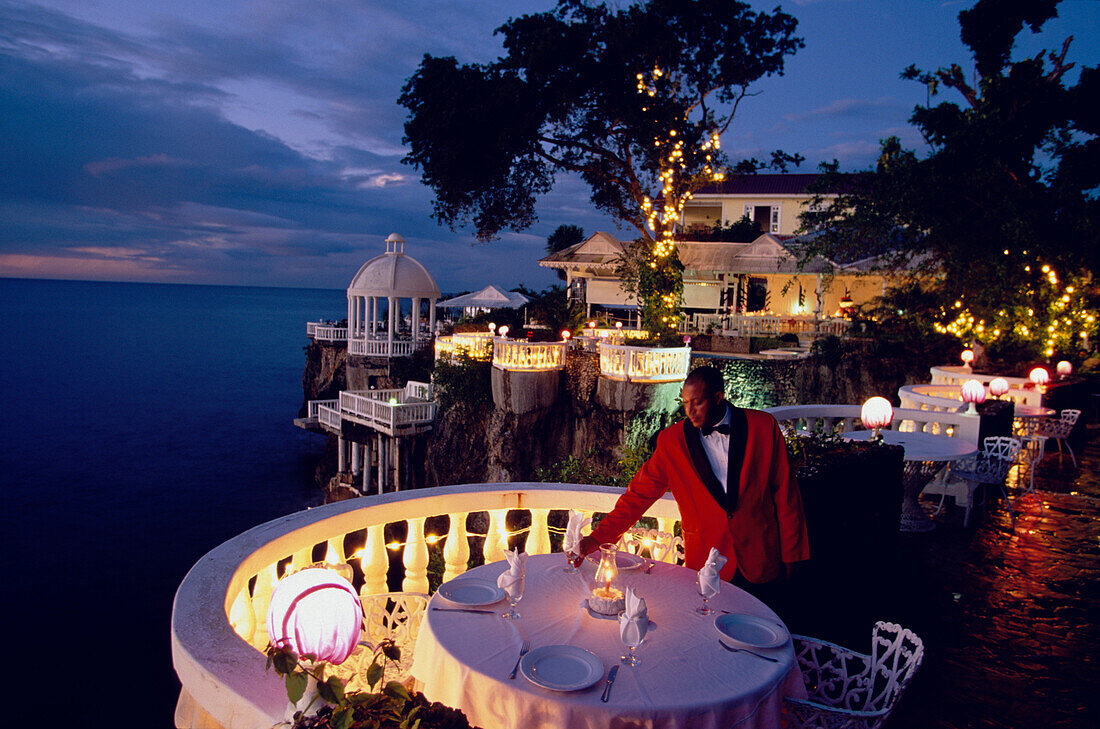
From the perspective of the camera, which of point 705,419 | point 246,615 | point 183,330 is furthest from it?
point 183,330

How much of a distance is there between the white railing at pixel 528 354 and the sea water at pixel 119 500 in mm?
10905

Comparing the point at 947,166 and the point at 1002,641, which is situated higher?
the point at 947,166

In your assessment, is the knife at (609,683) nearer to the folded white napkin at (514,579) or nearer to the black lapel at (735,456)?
the folded white napkin at (514,579)

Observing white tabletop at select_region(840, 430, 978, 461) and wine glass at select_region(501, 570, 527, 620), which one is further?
white tabletop at select_region(840, 430, 978, 461)

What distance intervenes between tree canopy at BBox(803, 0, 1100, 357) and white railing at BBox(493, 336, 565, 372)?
7.59 meters

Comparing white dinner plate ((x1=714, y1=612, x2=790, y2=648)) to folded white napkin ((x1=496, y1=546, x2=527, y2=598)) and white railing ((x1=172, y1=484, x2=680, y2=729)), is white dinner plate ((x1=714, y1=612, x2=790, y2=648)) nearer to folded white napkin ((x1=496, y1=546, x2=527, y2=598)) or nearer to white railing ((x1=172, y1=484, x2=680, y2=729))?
folded white napkin ((x1=496, y1=546, x2=527, y2=598))

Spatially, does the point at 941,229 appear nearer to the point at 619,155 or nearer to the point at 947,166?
the point at 947,166

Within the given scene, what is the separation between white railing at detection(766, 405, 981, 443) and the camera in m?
6.80

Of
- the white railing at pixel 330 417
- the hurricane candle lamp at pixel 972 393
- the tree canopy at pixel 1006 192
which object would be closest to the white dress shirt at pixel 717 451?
the hurricane candle lamp at pixel 972 393

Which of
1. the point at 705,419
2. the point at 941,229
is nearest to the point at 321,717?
the point at 705,419

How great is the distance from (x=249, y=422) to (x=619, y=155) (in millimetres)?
30989

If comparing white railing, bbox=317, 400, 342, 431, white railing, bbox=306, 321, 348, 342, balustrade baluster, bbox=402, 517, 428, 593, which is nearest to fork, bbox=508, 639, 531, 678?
balustrade baluster, bbox=402, 517, 428, 593

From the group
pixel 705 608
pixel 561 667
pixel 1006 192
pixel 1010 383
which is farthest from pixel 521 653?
pixel 1006 192

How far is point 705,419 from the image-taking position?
285 centimetres
